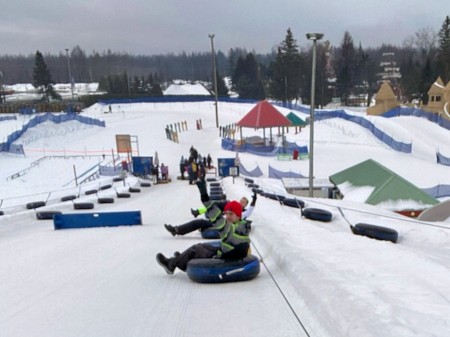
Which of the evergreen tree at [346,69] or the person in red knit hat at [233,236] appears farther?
the evergreen tree at [346,69]

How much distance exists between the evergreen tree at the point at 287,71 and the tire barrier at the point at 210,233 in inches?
2675

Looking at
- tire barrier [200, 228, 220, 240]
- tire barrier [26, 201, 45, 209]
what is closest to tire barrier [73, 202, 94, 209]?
tire barrier [26, 201, 45, 209]

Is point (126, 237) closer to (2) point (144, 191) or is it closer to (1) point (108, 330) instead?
(1) point (108, 330)

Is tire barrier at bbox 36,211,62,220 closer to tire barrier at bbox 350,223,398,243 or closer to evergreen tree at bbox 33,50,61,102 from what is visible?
tire barrier at bbox 350,223,398,243

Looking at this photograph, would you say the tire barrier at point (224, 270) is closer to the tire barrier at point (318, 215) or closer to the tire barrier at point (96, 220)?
the tire barrier at point (318, 215)

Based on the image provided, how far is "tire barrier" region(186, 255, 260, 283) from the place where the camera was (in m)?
4.95

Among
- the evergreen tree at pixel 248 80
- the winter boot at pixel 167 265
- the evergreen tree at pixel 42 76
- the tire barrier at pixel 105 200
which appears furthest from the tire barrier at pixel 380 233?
the evergreen tree at pixel 42 76

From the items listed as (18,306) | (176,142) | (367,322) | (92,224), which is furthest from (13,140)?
(367,322)

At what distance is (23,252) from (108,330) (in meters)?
4.34

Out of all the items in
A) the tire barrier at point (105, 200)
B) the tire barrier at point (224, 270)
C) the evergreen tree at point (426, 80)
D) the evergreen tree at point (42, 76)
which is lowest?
the tire barrier at point (105, 200)

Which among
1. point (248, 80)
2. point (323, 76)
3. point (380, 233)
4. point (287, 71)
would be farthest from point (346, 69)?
point (380, 233)

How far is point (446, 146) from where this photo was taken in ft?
Answer: 106

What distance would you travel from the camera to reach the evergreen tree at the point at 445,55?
60.8 meters

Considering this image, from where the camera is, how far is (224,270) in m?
4.95
